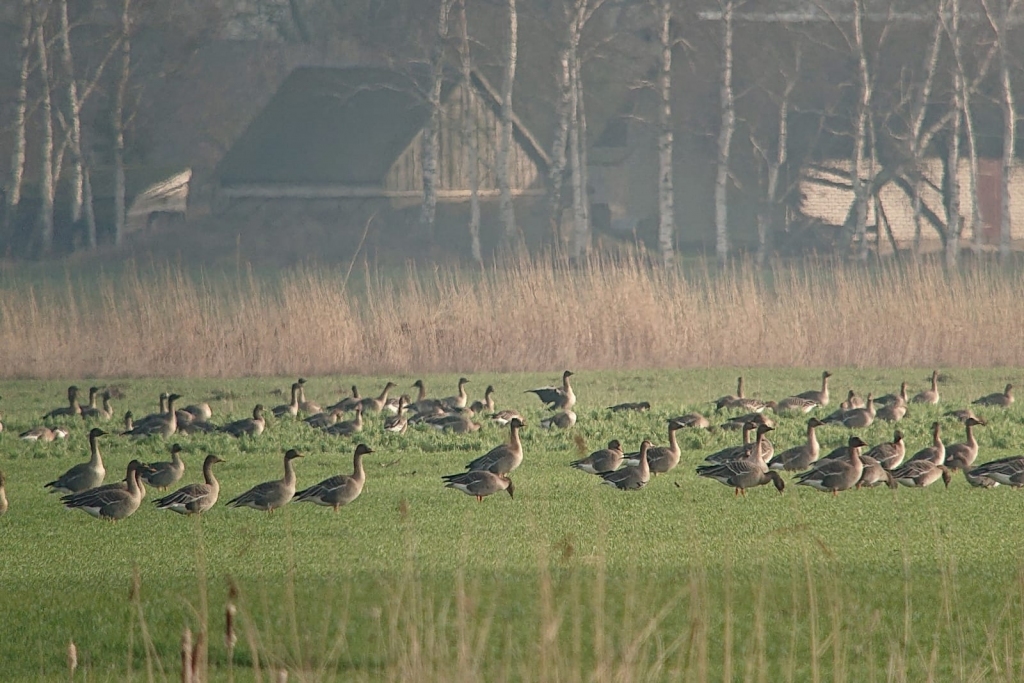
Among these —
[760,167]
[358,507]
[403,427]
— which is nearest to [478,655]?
[358,507]

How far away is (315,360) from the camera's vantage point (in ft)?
78.8

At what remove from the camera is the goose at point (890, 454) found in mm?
13297

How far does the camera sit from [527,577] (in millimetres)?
9148

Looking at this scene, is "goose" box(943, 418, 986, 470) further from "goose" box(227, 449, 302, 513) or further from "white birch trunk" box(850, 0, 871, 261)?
"white birch trunk" box(850, 0, 871, 261)

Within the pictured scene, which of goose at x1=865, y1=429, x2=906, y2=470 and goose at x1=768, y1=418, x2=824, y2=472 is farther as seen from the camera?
goose at x1=768, y1=418, x2=824, y2=472

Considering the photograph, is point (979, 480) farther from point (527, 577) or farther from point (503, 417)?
point (503, 417)

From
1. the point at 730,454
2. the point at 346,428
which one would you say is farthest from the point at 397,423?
the point at 730,454

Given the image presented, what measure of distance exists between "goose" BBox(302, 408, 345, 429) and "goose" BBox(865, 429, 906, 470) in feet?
21.2

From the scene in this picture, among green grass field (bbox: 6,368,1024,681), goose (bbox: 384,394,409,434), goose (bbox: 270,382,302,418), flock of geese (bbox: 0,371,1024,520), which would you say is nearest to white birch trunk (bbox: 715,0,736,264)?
goose (bbox: 270,382,302,418)

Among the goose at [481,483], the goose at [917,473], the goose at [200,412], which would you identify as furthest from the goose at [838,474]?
the goose at [200,412]

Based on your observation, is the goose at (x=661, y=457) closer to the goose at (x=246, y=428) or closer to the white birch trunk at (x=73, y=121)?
the goose at (x=246, y=428)

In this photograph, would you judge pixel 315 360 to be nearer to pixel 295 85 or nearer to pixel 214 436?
pixel 214 436

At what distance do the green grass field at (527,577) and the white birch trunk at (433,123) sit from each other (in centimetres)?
2832

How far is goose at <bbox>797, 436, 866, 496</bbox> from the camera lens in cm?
1216
